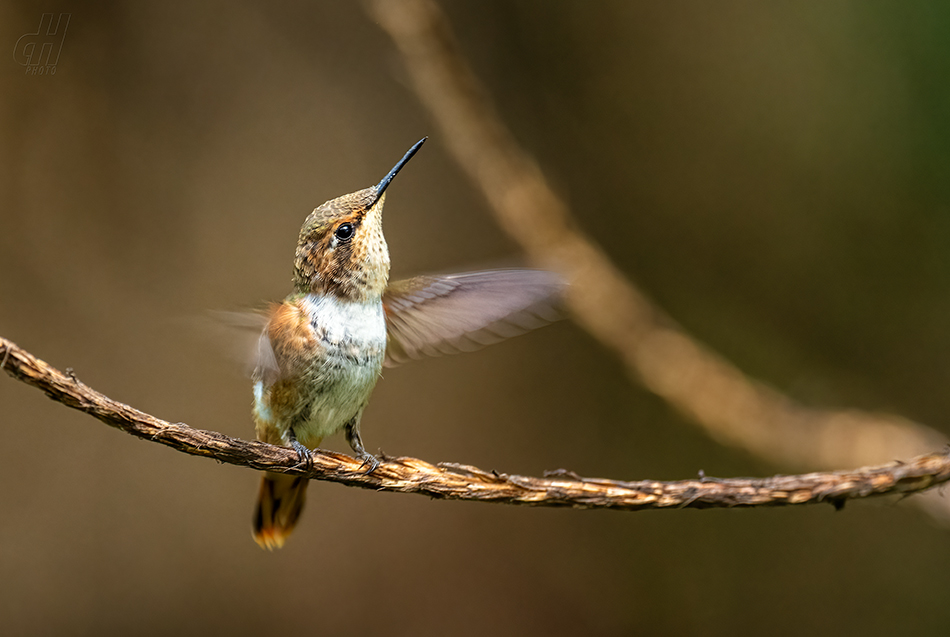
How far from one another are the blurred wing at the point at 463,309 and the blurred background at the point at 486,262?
1.11 metres

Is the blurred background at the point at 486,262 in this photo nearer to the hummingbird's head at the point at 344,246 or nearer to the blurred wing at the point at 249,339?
the hummingbird's head at the point at 344,246

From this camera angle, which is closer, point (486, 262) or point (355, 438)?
point (355, 438)

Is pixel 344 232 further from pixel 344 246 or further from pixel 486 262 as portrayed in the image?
pixel 486 262

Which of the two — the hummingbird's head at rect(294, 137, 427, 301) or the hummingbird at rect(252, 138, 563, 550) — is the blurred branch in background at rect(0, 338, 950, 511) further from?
the hummingbird's head at rect(294, 137, 427, 301)

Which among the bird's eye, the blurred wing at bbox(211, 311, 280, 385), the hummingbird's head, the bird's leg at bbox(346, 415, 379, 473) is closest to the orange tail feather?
the bird's leg at bbox(346, 415, 379, 473)

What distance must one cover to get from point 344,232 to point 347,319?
0.19 m

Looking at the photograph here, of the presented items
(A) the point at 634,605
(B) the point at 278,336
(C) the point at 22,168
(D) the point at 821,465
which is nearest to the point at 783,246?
(D) the point at 821,465

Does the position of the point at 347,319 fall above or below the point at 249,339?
above

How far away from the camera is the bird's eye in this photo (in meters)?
1.52

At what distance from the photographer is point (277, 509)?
1.79 m

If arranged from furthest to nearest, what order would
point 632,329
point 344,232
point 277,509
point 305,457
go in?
point 632,329, point 277,509, point 344,232, point 305,457

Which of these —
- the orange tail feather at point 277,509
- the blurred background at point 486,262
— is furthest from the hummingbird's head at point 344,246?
the blurred background at point 486,262

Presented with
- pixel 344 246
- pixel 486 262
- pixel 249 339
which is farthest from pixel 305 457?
pixel 486 262

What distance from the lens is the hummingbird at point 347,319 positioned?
1505mm
